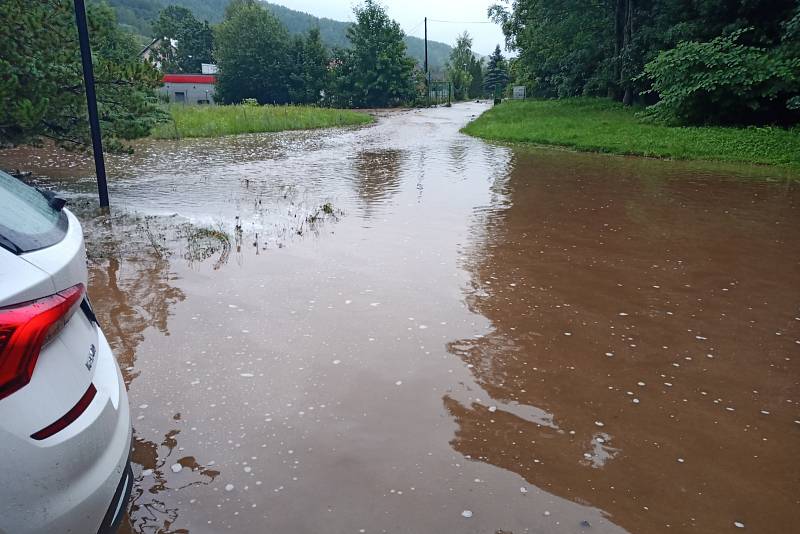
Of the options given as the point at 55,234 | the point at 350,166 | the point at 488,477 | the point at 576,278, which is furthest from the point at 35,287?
the point at 350,166

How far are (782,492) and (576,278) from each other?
130 inches

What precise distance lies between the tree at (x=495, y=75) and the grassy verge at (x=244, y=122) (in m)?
61.4

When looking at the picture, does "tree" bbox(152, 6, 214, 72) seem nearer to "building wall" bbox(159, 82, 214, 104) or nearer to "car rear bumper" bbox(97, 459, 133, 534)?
"building wall" bbox(159, 82, 214, 104)

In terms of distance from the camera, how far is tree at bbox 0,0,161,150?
8898 mm

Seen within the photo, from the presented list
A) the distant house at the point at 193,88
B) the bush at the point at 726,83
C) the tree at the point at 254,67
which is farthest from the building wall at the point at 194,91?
the bush at the point at 726,83

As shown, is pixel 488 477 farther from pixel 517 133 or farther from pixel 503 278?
pixel 517 133

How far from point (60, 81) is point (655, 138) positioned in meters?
14.9

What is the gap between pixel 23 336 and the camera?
1713mm

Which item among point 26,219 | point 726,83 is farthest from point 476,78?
point 26,219

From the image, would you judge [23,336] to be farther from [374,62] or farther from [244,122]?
[374,62]

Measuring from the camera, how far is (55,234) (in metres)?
2.25

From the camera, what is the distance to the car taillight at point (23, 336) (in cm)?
167

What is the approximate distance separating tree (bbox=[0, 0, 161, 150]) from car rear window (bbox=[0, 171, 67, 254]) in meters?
7.68

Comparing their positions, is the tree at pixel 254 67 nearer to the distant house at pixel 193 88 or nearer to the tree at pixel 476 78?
the distant house at pixel 193 88
